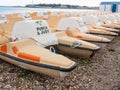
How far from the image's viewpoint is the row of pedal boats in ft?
15.0

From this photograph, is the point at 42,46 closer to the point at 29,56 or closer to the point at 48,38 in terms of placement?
the point at 48,38

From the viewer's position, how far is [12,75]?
5078 mm

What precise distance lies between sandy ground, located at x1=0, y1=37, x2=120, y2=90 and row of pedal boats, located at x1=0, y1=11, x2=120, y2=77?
0.78ft

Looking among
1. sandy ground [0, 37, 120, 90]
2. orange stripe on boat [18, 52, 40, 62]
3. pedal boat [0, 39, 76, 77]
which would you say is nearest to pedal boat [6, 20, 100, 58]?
pedal boat [0, 39, 76, 77]

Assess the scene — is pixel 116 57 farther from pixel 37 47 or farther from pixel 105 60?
pixel 37 47

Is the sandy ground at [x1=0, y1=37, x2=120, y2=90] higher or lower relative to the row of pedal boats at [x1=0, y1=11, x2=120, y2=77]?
lower

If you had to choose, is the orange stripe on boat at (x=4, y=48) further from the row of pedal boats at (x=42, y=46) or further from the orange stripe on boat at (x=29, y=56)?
the orange stripe on boat at (x=29, y=56)

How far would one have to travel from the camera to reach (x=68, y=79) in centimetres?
505

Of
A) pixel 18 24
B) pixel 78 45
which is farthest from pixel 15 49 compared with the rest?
pixel 78 45

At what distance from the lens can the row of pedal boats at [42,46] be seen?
457cm

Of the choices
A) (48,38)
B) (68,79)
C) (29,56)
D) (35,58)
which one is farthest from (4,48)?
(68,79)

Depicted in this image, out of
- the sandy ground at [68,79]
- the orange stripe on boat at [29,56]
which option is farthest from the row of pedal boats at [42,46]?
the sandy ground at [68,79]

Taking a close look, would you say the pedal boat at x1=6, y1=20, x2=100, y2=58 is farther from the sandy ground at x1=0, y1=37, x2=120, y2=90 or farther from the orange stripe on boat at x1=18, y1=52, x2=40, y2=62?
the orange stripe on boat at x1=18, y1=52, x2=40, y2=62

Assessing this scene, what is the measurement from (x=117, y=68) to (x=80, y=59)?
1059 millimetres
